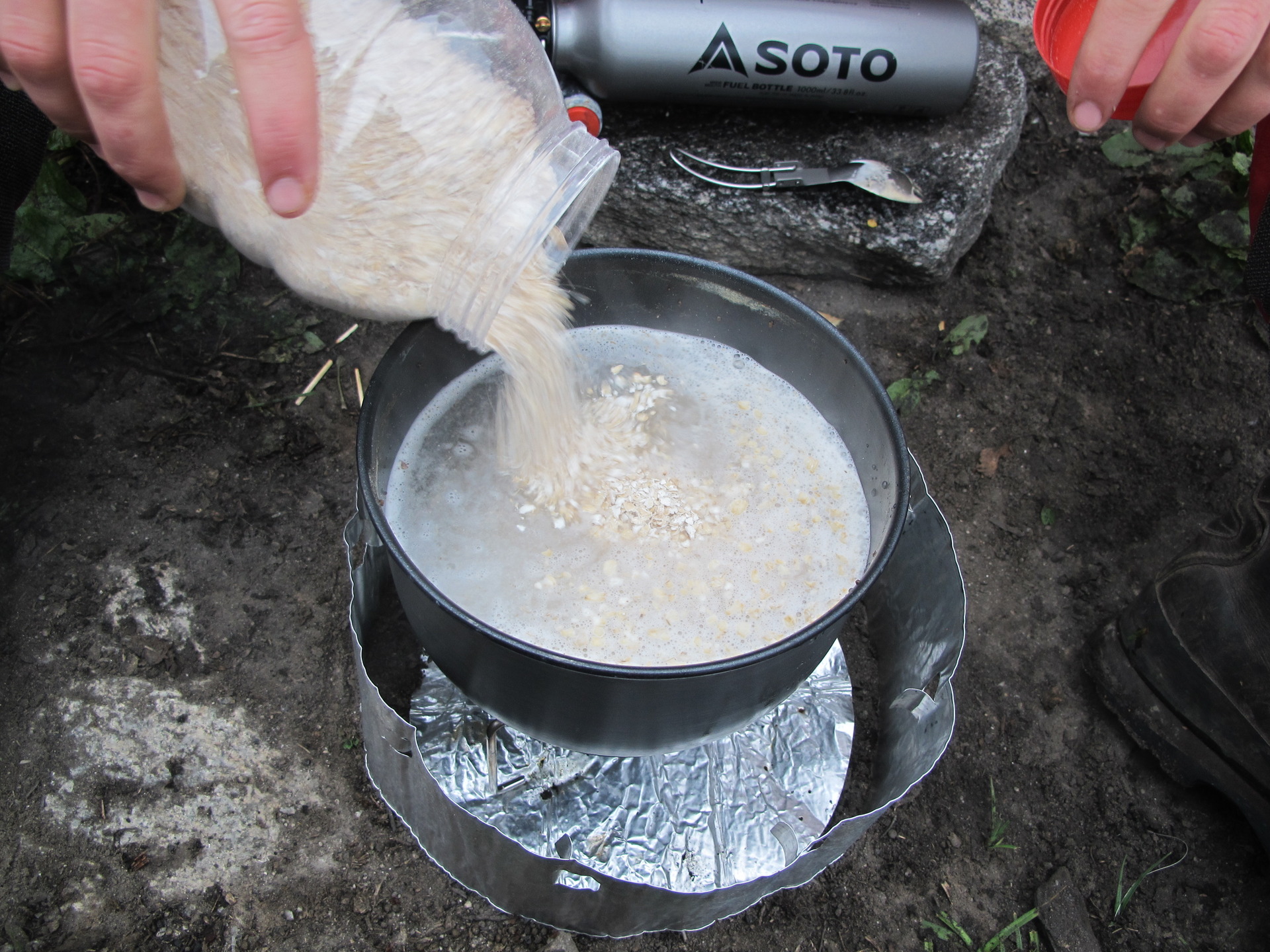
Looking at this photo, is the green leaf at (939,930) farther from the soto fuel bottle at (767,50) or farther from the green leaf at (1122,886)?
the soto fuel bottle at (767,50)

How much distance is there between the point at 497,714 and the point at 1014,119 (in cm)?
221

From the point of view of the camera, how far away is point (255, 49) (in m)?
0.89

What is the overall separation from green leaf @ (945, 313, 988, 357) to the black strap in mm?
2176

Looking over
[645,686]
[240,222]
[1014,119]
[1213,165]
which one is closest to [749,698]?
[645,686]

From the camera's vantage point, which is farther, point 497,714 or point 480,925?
point 480,925

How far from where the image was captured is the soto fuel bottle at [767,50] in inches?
89.7

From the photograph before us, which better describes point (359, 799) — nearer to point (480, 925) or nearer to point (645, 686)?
point (480, 925)

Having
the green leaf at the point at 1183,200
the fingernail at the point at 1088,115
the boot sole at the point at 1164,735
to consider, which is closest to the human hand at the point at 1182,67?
the fingernail at the point at 1088,115

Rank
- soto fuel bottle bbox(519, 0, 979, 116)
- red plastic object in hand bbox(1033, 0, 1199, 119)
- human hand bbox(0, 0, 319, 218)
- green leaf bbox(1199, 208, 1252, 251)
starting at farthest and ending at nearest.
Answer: green leaf bbox(1199, 208, 1252, 251)
soto fuel bottle bbox(519, 0, 979, 116)
red plastic object in hand bbox(1033, 0, 1199, 119)
human hand bbox(0, 0, 319, 218)

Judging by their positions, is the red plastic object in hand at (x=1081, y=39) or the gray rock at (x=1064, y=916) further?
the gray rock at (x=1064, y=916)

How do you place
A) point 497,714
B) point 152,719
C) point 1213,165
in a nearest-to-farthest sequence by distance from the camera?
point 497,714, point 152,719, point 1213,165

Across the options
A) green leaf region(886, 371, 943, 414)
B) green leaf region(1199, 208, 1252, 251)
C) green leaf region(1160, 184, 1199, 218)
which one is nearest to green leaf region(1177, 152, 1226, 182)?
green leaf region(1160, 184, 1199, 218)

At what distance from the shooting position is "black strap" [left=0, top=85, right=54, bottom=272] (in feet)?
5.37

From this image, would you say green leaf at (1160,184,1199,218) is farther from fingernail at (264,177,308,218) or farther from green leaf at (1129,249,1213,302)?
fingernail at (264,177,308,218)
